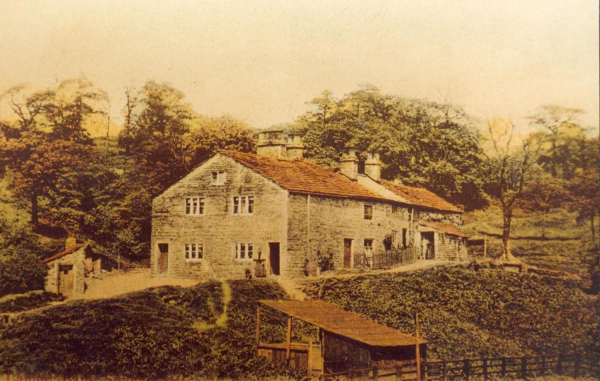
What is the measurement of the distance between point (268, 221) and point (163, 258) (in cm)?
166

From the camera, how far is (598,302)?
28.5 feet

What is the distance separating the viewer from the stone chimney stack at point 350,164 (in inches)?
395

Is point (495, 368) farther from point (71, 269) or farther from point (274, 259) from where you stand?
point (71, 269)

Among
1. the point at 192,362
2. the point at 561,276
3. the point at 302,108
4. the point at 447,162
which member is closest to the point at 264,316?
the point at 192,362

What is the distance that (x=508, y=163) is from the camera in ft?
30.6

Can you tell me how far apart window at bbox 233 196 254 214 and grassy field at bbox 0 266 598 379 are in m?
1.07

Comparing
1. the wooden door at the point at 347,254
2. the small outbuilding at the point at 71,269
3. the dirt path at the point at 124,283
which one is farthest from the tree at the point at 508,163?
the small outbuilding at the point at 71,269

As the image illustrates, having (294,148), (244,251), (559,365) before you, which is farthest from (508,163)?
(244,251)

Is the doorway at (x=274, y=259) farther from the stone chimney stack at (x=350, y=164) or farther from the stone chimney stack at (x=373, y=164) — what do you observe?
the stone chimney stack at (x=373, y=164)

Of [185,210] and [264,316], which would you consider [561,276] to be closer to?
[264,316]

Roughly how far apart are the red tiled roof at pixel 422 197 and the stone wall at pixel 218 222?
2.34 m

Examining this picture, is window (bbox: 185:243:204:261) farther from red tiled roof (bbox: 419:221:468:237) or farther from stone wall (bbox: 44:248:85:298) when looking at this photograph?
red tiled roof (bbox: 419:221:468:237)

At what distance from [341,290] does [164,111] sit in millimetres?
3710

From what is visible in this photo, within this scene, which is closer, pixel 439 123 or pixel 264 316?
pixel 264 316
